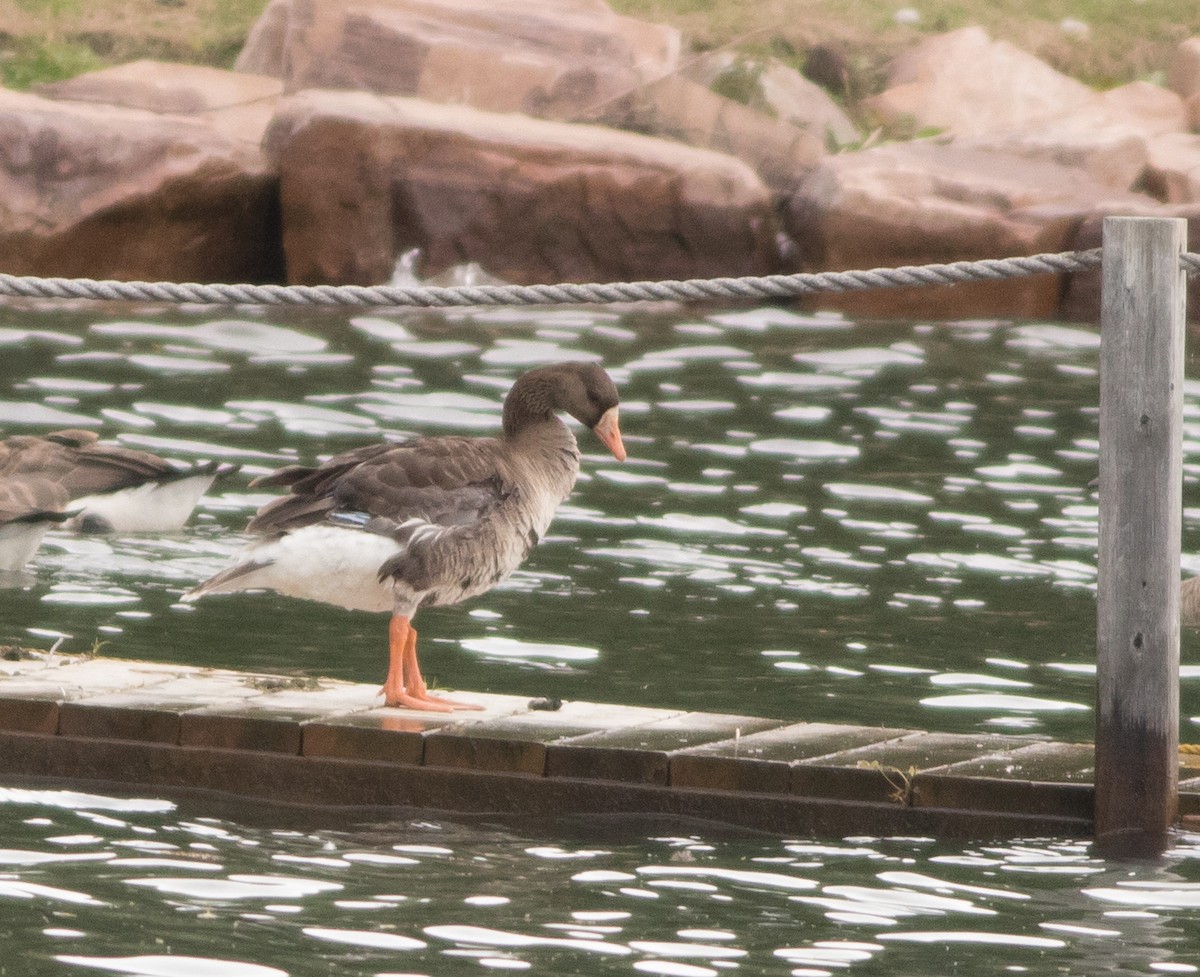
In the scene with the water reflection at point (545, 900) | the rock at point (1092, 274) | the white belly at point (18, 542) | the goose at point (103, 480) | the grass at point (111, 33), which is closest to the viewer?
the water reflection at point (545, 900)

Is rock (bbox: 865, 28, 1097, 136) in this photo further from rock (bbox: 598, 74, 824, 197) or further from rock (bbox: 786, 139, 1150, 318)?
rock (bbox: 786, 139, 1150, 318)

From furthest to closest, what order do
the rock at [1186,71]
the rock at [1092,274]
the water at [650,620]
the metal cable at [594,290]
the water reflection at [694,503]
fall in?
the rock at [1186,71] → the rock at [1092,274] → the water reflection at [694,503] → the metal cable at [594,290] → the water at [650,620]

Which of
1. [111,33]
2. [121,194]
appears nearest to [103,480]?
[121,194]

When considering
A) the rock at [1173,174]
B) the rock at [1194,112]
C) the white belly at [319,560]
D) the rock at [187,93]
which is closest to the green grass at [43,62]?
the rock at [187,93]

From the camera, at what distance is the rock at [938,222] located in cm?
2008

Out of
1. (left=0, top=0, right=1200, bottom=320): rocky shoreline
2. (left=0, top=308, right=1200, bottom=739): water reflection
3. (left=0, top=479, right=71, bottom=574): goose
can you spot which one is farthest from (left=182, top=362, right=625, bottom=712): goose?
(left=0, top=0, right=1200, bottom=320): rocky shoreline

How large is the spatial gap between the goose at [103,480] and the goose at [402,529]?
389 cm

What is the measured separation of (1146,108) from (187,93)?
10.3 m

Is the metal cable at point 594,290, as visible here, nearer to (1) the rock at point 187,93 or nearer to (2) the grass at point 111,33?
(1) the rock at point 187,93

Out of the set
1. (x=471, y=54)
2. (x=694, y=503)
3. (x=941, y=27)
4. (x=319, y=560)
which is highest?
(x=941, y=27)

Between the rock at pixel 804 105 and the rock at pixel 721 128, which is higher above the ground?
the rock at pixel 804 105

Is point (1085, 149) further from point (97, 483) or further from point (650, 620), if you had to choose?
point (97, 483)

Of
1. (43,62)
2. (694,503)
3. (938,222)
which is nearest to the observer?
(694,503)

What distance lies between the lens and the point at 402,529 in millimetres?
7000
